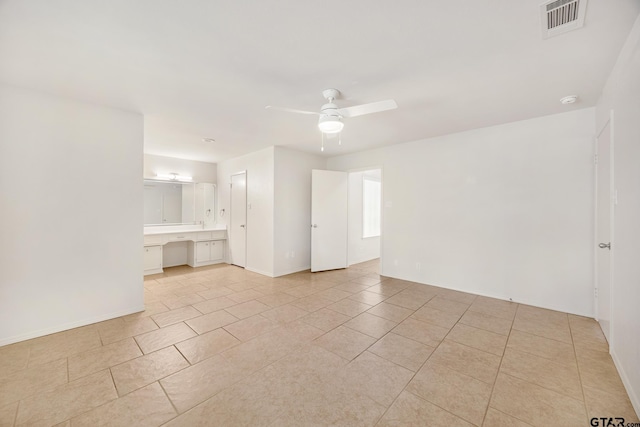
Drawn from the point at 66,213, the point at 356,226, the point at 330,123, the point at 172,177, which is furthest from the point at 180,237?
the point at 330,123

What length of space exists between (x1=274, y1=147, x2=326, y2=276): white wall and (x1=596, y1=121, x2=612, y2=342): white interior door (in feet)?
14.3

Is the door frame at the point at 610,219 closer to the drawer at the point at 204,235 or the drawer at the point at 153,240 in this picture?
the drawer at the point at 204,235

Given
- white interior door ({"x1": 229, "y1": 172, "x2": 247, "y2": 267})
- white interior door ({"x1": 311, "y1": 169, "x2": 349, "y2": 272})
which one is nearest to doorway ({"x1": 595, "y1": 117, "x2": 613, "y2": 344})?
white interior door ({"x1": 311, "y1": 169, "x2": 349, "y2": 272})

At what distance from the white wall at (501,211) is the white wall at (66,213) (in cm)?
417

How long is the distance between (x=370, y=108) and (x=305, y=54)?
76 cm

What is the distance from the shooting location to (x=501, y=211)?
144 inches

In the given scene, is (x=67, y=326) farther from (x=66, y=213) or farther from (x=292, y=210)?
(x=292, y=210)

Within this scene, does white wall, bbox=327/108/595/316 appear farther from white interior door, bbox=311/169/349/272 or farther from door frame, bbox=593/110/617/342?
white interior door, bbox=311/169/349/272

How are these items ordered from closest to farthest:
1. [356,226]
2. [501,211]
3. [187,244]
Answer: [501,211], [187,244], [356,226]

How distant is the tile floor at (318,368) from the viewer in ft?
5.34

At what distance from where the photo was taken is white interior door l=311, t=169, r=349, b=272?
5293 mm

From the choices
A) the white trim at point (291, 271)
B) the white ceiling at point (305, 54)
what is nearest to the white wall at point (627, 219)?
the white ceiling at point (305, 54)

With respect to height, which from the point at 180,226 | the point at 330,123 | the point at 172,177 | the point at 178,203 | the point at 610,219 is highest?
the point at 330,123

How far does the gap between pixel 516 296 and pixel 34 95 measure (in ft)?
20.8
